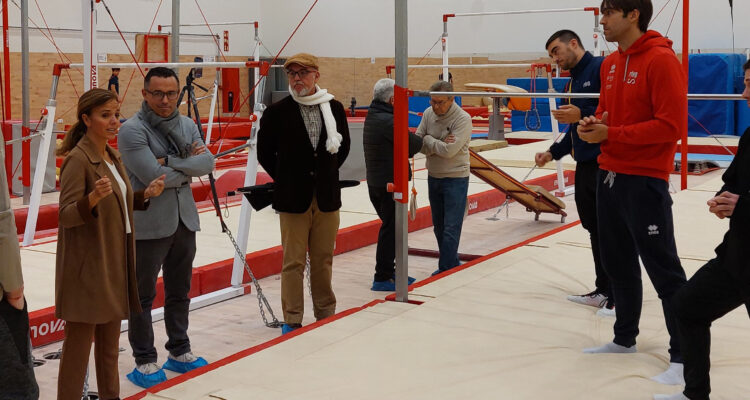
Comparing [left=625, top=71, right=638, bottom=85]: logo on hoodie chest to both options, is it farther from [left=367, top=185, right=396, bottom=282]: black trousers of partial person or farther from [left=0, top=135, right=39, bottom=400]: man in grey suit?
[left=367, top=185, right=396, bottom=282]: black trousers of partial person

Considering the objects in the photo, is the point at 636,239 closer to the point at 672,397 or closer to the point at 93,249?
the point at 672,397

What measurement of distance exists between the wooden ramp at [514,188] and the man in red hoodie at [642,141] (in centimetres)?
386

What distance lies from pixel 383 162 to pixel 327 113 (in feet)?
4.50

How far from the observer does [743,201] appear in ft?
8.52

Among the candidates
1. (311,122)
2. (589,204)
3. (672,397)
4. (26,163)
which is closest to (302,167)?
(311,122)

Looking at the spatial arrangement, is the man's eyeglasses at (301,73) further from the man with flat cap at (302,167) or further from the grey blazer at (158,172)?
the grey blazer at (158,172)

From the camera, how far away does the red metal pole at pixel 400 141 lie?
168 inches

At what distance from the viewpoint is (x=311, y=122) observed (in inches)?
173

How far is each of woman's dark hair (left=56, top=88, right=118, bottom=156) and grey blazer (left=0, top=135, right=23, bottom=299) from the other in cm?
91

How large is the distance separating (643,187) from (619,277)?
42cm

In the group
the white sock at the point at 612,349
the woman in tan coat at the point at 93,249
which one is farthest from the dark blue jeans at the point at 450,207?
the woman in tan coat at the point at 93,249

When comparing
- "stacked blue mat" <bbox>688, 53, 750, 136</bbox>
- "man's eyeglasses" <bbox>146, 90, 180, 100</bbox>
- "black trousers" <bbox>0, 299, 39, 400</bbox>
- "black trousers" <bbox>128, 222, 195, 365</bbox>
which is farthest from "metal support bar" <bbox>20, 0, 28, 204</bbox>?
"stacked blue mat" <bbox>688, 53, 750, 136</bbox>

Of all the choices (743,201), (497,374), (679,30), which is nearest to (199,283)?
(497,374)

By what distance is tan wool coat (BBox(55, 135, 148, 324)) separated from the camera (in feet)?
10.2
